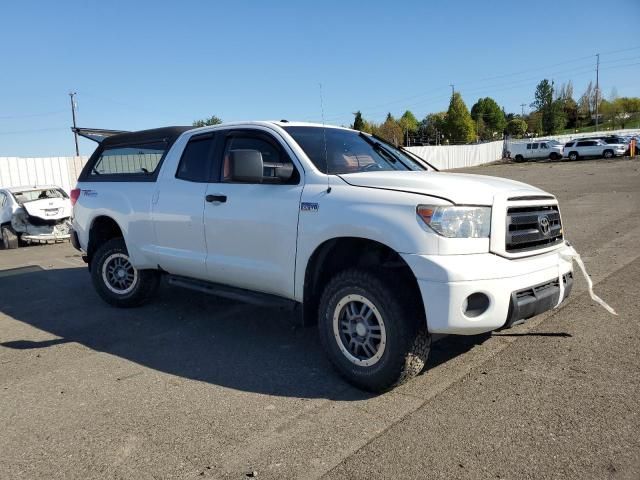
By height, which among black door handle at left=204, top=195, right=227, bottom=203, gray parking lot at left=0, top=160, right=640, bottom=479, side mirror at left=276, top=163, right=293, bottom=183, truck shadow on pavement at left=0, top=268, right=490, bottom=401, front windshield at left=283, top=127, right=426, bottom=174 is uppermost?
front windshield at left=283, top=127, right=426, bottom=174

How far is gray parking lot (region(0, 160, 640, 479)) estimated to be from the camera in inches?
113

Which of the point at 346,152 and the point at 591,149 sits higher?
the point at 346,152

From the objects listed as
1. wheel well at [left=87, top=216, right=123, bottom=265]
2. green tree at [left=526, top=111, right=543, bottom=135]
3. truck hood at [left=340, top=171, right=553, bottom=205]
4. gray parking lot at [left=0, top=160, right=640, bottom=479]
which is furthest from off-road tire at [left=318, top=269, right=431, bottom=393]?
green tree at [left=526, top=111, right=543, bottom=135]

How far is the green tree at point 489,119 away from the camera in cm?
10644

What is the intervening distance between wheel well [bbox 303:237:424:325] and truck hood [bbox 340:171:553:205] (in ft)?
1.44

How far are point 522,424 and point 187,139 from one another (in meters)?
4.12

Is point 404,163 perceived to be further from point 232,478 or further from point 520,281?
point 232,478

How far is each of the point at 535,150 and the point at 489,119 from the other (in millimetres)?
63156

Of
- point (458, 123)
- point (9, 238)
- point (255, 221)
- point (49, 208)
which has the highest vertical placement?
point (458, 123)

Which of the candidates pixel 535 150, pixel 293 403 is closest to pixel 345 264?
pixel 293 403

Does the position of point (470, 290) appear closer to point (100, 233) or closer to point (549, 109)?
point (100, 233)

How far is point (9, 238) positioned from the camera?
40.7ft

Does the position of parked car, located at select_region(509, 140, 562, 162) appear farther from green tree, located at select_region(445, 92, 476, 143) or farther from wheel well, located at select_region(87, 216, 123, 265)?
wheel well, located at select_region(87, 216, 123, 265)

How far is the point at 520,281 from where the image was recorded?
349cm
